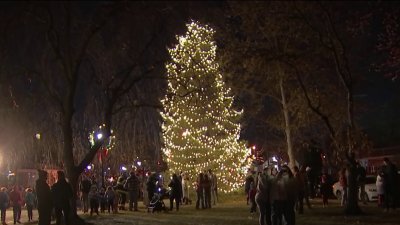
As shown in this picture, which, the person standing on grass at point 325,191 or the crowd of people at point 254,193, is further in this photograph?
the person standing on grass at point 325,191

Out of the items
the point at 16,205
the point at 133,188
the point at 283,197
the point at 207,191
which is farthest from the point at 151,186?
the point at 283,197

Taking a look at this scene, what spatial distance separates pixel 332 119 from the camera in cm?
3450

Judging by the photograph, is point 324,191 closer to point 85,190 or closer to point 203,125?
point 203,125

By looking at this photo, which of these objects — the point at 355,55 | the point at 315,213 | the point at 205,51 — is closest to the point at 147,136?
the point at 205,51

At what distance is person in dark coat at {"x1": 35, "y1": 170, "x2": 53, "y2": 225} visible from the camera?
59.6 ft

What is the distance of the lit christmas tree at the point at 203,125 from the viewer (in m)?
33.1

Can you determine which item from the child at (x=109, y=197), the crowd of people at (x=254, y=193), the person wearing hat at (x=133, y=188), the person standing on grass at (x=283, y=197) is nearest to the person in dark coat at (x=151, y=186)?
the crowd of people at (x=254, y=193)

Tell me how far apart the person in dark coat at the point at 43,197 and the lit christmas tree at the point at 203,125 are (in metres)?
15.3

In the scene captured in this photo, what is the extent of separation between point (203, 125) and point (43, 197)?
1619 centimetres

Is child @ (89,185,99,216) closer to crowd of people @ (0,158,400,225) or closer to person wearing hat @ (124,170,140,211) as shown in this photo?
crowd of people @ (0,158,400,225)

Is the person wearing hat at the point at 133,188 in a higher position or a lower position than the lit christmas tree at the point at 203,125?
lower

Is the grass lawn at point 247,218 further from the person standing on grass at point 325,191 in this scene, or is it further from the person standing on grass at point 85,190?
the person standing on grass at point 85,190

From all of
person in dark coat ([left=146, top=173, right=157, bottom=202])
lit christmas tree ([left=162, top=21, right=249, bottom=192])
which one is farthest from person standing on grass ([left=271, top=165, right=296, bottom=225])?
lit christmas tree ([left=162, top=21, right=249, bottom=192])

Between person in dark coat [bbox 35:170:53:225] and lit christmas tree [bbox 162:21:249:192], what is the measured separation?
15.3 m
